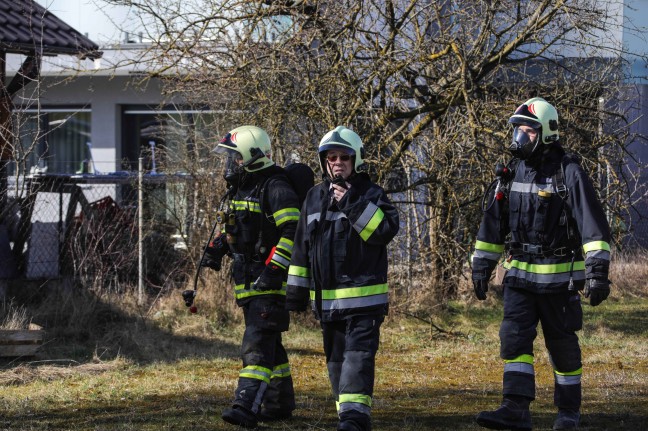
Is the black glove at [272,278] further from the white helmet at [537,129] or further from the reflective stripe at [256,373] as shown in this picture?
the white helmet at [537,129]

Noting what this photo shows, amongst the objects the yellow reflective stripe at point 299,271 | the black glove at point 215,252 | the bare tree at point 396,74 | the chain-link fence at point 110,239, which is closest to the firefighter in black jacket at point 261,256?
the black glove at point 215,252

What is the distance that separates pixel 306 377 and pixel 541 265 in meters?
2.95

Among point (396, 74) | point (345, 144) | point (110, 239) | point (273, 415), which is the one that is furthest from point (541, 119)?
point (110, 239)

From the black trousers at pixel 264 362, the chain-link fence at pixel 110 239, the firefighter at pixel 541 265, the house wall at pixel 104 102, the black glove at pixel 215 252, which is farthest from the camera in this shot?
the house wall at pixel 104 102

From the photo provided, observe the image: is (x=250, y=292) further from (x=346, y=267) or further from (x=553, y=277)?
(x=553, y=277)

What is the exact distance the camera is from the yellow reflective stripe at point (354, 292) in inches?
217

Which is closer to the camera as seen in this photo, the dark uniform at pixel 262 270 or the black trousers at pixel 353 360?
the black trousers at pixel 353 360

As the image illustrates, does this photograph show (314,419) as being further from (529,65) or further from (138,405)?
(529,65)

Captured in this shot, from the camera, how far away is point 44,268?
11922mm

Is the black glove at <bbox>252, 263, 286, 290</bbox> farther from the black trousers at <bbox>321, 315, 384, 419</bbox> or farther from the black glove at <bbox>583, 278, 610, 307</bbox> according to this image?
the black glove at <bbox>583, 278, 610, 307</bbox>

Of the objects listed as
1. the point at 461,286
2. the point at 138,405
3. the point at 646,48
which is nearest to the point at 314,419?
the point at 138,405

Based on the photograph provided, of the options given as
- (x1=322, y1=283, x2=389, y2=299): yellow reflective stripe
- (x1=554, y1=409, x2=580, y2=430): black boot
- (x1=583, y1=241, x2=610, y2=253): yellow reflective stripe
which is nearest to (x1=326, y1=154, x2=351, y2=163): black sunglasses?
(x1=322, y1=283, x2=389, y2=299): yellow reflective stripe

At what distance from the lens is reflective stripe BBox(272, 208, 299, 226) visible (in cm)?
608

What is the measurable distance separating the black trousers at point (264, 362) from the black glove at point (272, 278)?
6.3 inches
